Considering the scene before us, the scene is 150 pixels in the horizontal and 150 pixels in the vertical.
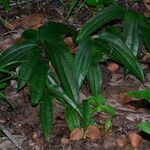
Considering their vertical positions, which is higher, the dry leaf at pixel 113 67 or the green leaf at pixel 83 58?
the green leaf at pixel 83 58

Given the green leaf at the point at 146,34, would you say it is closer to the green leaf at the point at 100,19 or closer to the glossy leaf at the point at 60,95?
the green leaf at the point at 100,19

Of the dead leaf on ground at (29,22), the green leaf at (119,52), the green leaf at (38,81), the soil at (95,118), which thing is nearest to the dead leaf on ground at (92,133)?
the soil at (95,118)

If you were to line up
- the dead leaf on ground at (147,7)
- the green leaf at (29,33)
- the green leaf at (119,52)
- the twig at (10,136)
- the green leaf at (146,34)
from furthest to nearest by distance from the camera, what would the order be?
the dead leaf on ground at (147,7)
the green leaf at (29,33)
the green leaf at (146,34)
the green leaf at (119,52)
the twig at (10,136)

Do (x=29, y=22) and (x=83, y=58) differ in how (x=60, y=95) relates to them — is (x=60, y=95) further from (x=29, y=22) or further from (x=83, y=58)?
(x=29, y=22)

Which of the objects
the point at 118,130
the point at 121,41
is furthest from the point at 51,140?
the point at 121,41

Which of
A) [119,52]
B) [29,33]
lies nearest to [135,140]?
[119,52]

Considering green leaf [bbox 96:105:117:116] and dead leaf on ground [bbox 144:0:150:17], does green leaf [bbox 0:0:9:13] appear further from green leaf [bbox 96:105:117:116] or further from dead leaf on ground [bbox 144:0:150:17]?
green leaf [bbox 96:105:117:116]
